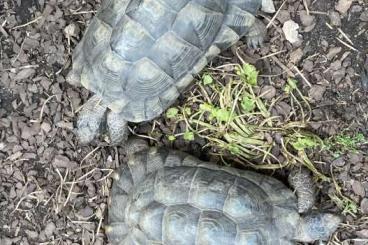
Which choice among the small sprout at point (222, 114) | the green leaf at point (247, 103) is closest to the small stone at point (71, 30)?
the small sprout at point (222, 114)

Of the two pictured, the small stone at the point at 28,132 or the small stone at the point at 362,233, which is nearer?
the small stone at the point at 362,233

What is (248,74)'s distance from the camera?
14.1 ft

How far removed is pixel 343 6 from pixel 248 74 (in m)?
0.66

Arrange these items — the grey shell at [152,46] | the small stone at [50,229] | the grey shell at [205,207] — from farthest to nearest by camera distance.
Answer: the small stone at [50,229]
the grey shell at [152,46]
the grey shell at [205,207]

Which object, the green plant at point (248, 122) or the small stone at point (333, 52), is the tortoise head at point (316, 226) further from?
the small stone at point (333, 52)

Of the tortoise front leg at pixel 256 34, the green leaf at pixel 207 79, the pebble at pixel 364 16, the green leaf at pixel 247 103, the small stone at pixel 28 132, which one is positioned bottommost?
the small stone at pixel 28 132

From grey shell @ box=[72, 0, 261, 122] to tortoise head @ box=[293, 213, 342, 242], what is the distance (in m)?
0.99

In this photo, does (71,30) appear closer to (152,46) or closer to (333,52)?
(152,46)

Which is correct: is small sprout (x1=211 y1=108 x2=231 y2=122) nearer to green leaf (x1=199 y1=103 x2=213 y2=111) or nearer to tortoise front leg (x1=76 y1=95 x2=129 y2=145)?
green leaf (x1=199 y1=103 x2=213 y2=111)

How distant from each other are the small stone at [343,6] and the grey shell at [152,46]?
1.53 feet

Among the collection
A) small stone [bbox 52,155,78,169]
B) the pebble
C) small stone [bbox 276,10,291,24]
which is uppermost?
the pebble

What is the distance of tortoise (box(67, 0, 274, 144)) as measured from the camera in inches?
158

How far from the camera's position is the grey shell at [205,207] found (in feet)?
12.7

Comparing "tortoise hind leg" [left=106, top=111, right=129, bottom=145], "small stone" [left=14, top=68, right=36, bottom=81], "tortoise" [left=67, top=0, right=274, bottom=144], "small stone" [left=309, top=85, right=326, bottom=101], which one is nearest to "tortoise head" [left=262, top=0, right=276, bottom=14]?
"tortoise" [left=67, top=0, right=274, bottom=144]
